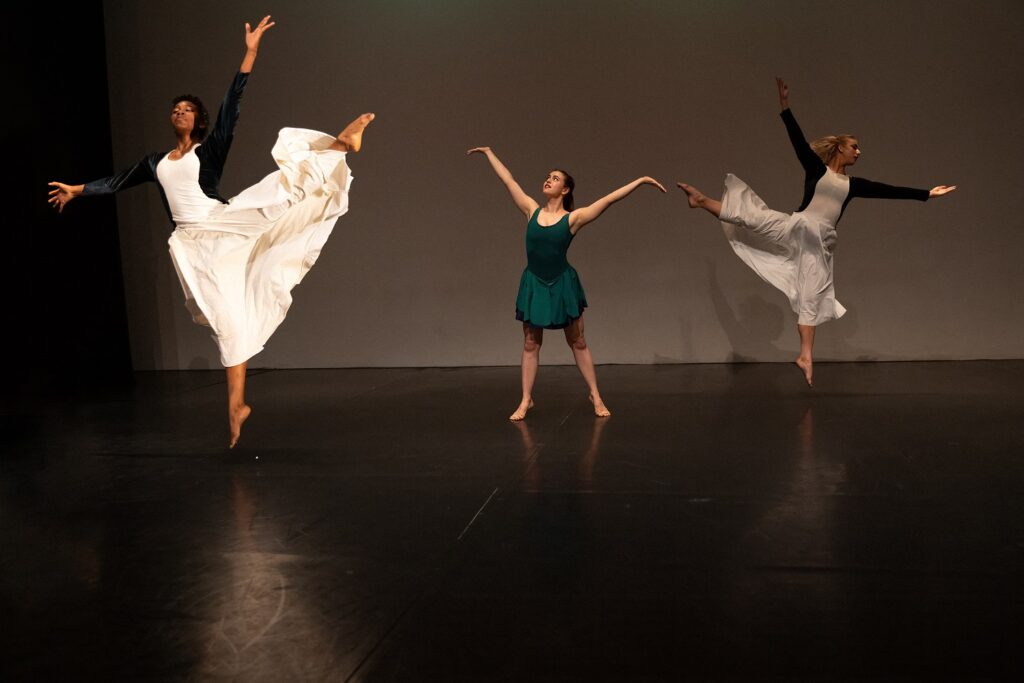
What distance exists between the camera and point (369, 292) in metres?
7.45

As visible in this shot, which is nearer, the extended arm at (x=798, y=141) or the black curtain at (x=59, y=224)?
the extended arm at (x=798, y=141)

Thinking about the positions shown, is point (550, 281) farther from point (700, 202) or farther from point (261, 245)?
point (261, 245)

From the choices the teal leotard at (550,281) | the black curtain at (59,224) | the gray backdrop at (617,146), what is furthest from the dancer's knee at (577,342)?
the black curtain at (59,224)

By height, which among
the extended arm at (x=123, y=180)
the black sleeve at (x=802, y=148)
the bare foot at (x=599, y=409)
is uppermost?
the black sleeve at (x=802, y=148)

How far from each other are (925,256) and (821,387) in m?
1.87

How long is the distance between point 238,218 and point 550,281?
1457mm

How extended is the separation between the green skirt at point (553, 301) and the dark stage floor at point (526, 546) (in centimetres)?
51

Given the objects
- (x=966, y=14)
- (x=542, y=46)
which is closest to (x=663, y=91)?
(x=542, y=46)

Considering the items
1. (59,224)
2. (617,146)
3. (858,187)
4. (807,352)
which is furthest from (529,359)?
(59,224)

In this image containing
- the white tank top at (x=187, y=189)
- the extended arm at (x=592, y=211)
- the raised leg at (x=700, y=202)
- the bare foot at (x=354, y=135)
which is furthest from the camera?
the raised leg at (x=700, y=202)

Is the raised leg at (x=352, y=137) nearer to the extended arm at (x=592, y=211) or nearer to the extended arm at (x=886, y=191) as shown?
the extended arm at (x=592, y=211)

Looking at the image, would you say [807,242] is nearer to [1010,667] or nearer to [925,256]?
[925,256]

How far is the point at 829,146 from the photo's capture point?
5.35 metres

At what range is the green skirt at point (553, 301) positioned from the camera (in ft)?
15.0
